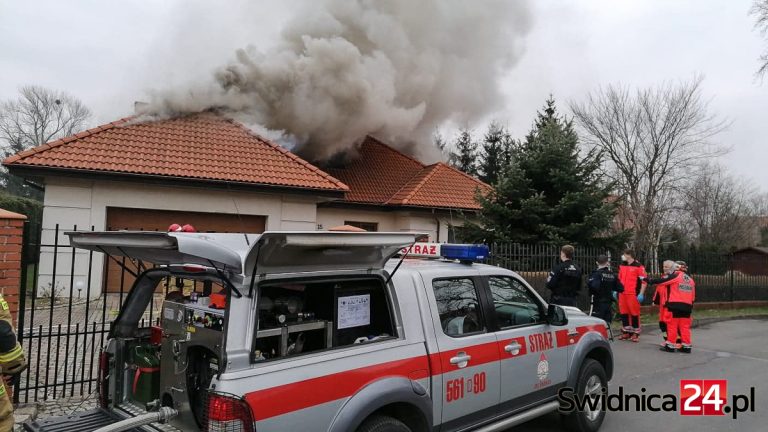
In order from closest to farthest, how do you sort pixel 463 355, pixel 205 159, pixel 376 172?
1. pixel 463 355
2. pixel 205 159
3. pixel 376 172

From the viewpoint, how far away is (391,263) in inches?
134

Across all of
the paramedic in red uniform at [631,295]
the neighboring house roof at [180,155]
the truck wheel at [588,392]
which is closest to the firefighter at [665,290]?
the paramedic in red uniform at [631,295]

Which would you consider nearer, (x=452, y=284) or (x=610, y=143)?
(x=452, y=284)

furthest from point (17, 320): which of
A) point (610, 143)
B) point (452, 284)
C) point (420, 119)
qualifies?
point (610, 143)

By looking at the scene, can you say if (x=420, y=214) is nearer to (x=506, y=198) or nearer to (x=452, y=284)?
(x=506, y=198)

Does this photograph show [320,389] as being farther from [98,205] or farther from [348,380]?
[98,205]

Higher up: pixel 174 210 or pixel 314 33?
pixel 314 33

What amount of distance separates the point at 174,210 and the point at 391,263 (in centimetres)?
991

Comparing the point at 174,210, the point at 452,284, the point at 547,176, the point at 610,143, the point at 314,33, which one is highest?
the point at 314,33

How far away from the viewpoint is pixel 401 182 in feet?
60.2

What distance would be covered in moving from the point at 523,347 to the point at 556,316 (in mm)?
512

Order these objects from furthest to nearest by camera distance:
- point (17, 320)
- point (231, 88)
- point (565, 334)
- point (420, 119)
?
point (420, 119)
point (231, 88)
point (17, 320)
point (565, 334)

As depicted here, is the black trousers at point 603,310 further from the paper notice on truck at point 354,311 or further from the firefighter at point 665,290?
the paper notice on truck at point 354,311

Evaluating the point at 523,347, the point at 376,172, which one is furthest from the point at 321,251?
the point at 376,172
